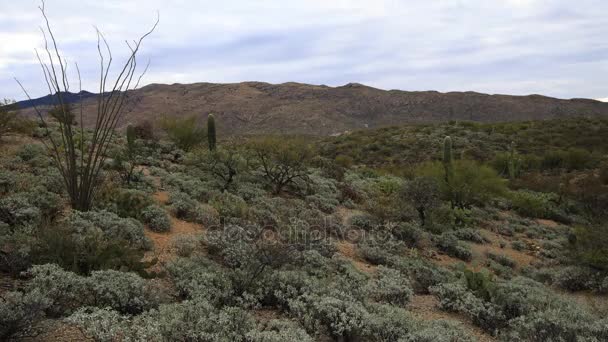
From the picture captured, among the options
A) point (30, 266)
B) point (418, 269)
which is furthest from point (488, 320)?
point (30, 266)

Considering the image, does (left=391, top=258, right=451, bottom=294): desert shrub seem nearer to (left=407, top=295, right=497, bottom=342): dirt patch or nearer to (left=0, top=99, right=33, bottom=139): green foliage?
(left=407, top=295, right=497, bottom=342): dirt patch

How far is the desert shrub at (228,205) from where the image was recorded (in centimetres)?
991

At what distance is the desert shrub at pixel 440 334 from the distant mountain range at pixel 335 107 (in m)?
58.1

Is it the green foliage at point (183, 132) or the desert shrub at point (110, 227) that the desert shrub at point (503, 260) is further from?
the green foliage at point (183, 132)

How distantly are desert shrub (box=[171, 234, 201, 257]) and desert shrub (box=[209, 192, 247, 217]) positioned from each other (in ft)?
6.41

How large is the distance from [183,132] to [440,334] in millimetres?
15001

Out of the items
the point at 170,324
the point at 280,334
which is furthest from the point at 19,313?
the point at 280,334

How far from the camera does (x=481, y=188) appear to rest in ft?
53.2

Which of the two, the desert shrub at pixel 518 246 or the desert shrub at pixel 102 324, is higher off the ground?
the desert shrub at pixel 102 324

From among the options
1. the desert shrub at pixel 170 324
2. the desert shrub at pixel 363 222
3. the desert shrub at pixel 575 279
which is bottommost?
the desert shrub at pixel 575 279

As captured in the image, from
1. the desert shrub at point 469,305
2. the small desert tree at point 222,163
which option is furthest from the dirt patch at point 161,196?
the desert shrub at point 469,305

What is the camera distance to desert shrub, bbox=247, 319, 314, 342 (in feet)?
14.4

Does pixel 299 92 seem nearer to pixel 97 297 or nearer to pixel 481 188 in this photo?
pixel 481 188

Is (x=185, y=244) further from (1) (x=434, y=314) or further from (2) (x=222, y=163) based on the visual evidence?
(2) (x=222, y=163)
